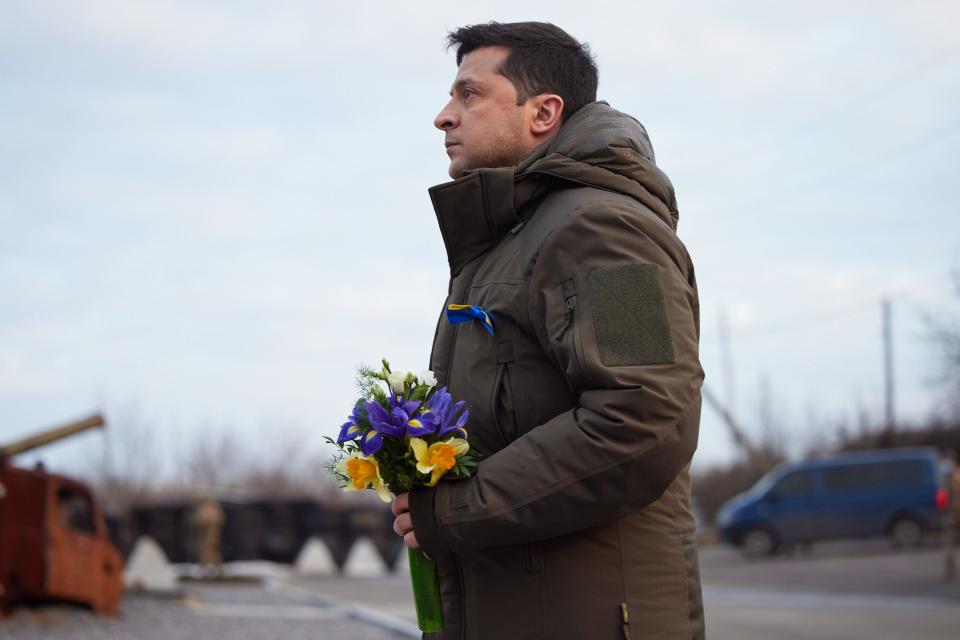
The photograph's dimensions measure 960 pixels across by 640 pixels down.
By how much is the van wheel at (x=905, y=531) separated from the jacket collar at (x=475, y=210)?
84.1 ft

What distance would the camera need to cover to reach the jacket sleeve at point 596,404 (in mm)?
2479

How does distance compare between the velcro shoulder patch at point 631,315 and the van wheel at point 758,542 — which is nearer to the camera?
the velcro shoulder patch at point 631,315

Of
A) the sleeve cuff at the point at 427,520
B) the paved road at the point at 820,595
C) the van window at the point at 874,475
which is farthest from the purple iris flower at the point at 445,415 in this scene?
the van window at the point at 874,475

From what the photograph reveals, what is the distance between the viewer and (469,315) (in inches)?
111

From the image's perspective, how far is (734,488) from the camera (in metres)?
47.5

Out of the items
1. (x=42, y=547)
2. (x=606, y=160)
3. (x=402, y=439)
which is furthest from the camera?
(x=42, y=547)

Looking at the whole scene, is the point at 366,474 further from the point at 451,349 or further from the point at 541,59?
the point at 541,59

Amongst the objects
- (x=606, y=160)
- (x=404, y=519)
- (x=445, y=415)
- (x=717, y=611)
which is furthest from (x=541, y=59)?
(x=717, y=611)

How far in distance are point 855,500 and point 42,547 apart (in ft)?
61.0

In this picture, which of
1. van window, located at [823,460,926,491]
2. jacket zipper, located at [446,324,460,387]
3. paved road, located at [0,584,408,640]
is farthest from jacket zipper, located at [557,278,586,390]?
van window, located at [823,460,926,491]

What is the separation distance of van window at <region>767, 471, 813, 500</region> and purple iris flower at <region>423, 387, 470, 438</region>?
84.3 feet

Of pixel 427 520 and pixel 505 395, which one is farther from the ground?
pixel 505 395

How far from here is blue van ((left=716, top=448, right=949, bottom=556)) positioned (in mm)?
26375

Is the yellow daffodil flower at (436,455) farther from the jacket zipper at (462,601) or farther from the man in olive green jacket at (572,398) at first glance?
the jacket zipper at (462,601)
